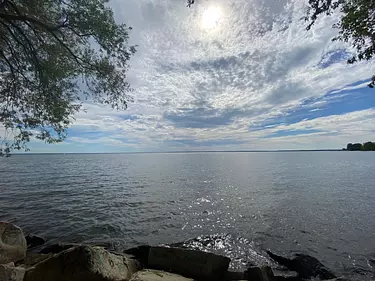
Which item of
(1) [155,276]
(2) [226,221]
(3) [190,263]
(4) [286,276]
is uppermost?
(1) [155,276]

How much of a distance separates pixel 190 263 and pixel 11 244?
23.6ft

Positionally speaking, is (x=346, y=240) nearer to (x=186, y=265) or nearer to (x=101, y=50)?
(x=186, y=265)

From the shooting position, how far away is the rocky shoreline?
5207mm

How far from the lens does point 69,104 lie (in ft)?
42.4

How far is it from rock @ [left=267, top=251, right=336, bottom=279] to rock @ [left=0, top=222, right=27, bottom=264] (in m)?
11.2

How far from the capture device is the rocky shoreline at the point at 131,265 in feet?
→ 17.1

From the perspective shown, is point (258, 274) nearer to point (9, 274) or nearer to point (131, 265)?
point (131, 265)

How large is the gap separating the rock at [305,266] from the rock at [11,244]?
11.2 meters

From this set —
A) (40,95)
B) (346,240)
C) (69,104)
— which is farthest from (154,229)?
(346,240)

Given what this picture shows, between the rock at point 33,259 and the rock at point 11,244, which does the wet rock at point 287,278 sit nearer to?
the rock at point 33,259

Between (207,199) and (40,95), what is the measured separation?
18306 mm

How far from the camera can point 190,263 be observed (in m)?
7.21

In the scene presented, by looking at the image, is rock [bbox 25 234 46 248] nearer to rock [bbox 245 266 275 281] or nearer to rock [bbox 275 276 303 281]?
rock [bbox 245 266 275 281]

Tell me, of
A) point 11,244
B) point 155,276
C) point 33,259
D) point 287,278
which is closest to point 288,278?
point 287,278
